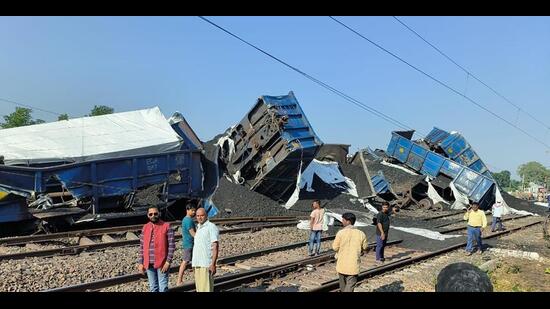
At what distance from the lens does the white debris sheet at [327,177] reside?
20891 millimetres

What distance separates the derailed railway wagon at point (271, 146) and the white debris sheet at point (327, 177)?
1.05 m

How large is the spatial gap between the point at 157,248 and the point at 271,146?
12896 mm

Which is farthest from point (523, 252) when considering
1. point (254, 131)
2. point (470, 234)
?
point (254, 131)

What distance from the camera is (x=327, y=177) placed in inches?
→ 880

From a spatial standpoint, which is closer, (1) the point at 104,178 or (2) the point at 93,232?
(2) the point at 93,232

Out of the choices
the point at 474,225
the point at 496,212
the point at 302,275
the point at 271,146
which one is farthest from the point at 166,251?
the point at 496,212

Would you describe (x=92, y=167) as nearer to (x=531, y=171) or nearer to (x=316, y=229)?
(x=316, y=229)

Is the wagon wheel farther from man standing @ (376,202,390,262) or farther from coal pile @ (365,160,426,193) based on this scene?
man standing @ (376,202,390,262)

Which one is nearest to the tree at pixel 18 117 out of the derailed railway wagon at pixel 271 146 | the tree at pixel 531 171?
the derailed railway wagon at pixel 271 146

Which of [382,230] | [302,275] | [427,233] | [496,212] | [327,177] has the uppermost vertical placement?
[382,230]

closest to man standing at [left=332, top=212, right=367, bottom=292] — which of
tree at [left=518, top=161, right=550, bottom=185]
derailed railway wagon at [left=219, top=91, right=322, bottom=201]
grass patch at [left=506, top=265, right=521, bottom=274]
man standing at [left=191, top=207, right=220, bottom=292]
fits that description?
man standing at [left=191, top=207, right=220, bottom=292]

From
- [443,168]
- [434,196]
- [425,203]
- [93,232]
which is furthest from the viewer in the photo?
[443,168]

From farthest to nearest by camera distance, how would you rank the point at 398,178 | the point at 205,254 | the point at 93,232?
the point at 398,178 → the point at 93,232 → the point at 205,254

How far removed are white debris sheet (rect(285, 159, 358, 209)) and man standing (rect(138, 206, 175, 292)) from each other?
1433 centimetres
